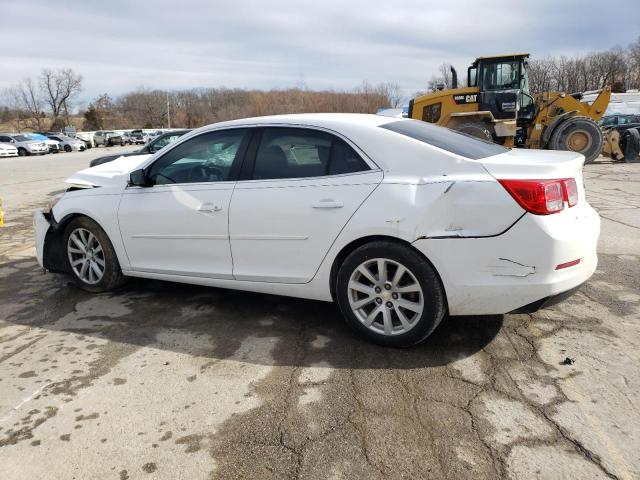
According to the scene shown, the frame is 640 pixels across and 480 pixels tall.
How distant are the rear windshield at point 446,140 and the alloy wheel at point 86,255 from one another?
2.97m

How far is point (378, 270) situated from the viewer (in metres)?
3.35

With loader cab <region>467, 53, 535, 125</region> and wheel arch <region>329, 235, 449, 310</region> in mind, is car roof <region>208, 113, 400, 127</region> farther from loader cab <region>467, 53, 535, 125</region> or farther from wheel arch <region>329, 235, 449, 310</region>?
loader cab <region>467, 53, 535, 125</region>

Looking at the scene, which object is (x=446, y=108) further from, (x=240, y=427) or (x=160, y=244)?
(x=240, y=427)

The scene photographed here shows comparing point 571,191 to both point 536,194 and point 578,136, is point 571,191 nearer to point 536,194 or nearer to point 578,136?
point 536,194

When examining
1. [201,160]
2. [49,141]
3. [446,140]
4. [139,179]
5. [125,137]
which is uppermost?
[446,140]

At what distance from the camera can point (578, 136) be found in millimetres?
15250

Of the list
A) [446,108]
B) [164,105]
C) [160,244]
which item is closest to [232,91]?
[164,105]

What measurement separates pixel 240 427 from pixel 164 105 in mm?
122106

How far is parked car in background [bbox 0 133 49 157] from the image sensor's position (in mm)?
37266

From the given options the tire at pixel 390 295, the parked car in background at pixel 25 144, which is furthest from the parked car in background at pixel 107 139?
the tire at pixel 390 295

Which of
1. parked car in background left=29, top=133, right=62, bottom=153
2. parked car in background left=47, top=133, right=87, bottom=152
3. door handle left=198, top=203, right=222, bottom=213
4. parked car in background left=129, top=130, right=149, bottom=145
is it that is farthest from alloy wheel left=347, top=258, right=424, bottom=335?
parked car in background left=129, top=130, right=149, bottom=145

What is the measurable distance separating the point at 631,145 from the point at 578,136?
3159 mm

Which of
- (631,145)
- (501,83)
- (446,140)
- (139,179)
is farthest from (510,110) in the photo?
(139,179)

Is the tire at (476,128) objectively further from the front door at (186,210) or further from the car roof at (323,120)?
the front door at (186,210)
